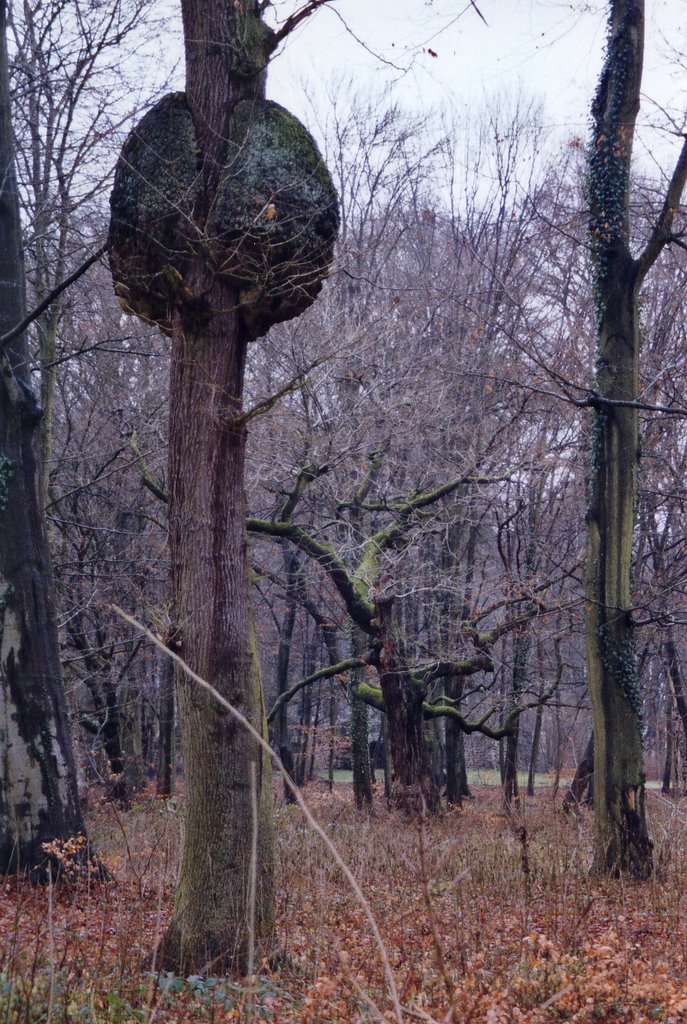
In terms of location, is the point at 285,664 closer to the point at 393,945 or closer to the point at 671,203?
the point at 671,203

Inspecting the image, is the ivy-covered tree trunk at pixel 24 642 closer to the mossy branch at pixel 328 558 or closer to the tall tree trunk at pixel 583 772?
the mossy branch at pixel 328 558

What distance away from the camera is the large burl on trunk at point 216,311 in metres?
5.50

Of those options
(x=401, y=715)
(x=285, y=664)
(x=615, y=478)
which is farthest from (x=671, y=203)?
(x=285, y=664)

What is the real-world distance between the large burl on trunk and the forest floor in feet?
1.23

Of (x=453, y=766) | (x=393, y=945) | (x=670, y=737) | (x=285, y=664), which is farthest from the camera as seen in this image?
(x=285, y=664)

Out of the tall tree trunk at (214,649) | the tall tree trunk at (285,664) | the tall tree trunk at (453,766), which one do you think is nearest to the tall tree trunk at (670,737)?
the tall tree trunk at (214,649)

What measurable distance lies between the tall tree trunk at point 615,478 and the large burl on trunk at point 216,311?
4.53 metres

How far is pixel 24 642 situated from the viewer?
771cm

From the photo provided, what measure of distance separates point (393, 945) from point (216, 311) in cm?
403

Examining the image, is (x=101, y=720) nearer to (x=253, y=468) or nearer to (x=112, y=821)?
(x=112, y=821)

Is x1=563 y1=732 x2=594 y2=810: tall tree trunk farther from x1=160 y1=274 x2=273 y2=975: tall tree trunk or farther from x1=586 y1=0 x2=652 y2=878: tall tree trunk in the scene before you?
x1=160 y1=274 x2=273 y2=975: tall tree trunk

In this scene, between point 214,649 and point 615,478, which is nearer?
point 214,649

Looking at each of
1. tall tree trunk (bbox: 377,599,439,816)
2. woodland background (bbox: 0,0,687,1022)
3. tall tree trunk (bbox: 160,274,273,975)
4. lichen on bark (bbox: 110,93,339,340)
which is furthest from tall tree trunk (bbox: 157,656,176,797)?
lichen on bark (bbox: 110,93,339,340)

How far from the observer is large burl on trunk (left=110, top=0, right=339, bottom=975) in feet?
18.1
